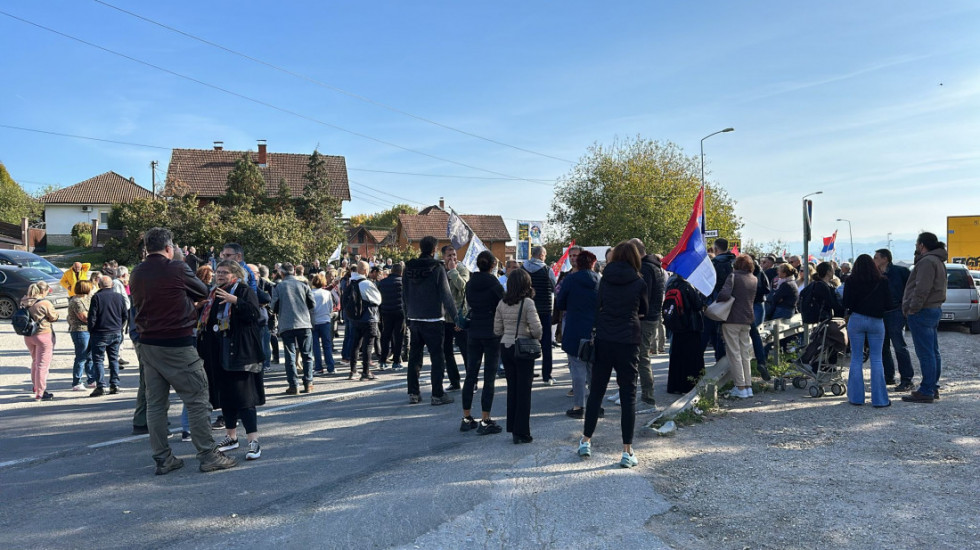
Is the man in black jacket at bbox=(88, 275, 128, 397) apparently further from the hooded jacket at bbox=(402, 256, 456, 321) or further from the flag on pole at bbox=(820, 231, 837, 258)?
the flag on pole at bbox=(820, 231, 837, 258)

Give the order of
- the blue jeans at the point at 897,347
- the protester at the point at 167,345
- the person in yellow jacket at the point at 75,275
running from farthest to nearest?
the person in yellow jacket at the point at 75,275
the blue jeans at the point at 897,347
the protester at the point at 167,345

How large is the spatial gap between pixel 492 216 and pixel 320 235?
123ft

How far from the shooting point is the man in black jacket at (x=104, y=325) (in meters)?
9.51

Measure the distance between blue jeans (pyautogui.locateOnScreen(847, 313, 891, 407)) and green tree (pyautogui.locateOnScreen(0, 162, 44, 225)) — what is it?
267ft

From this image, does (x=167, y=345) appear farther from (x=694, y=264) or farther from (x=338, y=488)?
(x=694, y=264)

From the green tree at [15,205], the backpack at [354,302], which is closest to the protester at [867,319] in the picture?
the backpack at [354,302]

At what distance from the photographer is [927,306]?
8117 mm

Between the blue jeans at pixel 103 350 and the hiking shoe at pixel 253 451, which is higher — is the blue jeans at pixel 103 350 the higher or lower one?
the higher one

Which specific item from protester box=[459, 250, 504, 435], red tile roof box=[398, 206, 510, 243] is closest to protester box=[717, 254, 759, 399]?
protester box=[459, 250, 504, 435]

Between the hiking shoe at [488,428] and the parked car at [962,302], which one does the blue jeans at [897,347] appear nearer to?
the hiking shoe at [488,428]

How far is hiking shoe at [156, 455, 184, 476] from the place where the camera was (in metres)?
5.76

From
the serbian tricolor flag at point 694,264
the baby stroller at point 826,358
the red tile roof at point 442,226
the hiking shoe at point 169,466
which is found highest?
the red tile roof at point 442,226

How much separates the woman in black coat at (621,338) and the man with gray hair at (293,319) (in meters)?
5.14

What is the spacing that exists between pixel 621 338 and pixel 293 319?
5.49 metres
